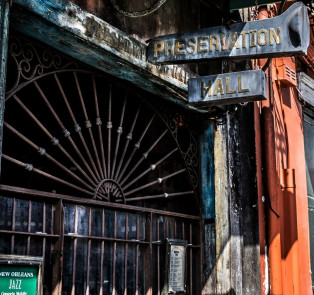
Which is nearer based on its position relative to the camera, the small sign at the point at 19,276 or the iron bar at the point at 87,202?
the small sign at the point at 19,276

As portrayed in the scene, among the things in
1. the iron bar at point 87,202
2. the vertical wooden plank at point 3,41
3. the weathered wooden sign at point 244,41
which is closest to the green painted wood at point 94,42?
the vertical wooden plank at point 3,41

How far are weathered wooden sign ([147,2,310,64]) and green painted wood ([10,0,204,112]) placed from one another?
0.26m

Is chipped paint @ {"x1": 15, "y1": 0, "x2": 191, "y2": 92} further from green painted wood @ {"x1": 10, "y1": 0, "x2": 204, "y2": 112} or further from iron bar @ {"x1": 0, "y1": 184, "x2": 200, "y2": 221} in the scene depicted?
iron bar @ {"x1": 0, "y1": 184, "x2": 200, "y2": 221}

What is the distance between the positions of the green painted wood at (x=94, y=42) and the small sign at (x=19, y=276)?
1.85m

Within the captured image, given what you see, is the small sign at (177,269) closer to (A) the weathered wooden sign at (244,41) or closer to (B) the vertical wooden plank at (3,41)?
(A) the weathered wooden sign at (244,41)

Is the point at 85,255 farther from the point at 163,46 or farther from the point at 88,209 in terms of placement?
the point at 163,46

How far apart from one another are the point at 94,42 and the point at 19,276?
6.85 ft

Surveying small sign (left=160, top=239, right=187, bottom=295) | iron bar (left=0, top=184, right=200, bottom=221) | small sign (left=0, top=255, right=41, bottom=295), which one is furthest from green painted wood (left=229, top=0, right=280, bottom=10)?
small sign (left=0, top=255, right=41, bottom=295)

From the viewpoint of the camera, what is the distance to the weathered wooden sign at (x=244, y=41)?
17.9 ft

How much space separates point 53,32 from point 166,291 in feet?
10.1

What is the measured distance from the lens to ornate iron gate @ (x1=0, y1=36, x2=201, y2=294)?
542 centimetres

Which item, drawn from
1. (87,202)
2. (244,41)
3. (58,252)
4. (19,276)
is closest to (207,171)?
(87,202)

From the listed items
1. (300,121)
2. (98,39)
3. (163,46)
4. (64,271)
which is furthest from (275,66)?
(64,271)

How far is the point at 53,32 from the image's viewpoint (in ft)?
17.0
